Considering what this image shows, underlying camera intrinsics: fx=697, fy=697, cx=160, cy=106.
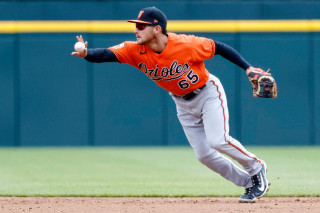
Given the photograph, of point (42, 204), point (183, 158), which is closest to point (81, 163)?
point (183, 158)

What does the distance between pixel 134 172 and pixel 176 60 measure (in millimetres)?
3102

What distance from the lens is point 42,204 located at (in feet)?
18.8

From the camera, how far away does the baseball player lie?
545 cm

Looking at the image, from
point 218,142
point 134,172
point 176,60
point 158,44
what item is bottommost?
point 134,172

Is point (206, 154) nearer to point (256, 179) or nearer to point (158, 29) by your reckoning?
point (256, 179)

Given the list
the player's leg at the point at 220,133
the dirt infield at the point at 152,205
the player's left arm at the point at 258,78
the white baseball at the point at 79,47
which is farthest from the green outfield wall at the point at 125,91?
the white baseball at the point at 79,47

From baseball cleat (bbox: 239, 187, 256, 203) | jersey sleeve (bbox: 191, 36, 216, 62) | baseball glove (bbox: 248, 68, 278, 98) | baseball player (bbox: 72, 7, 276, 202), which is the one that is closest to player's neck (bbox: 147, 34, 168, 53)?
baseball player (bbox: 72, 7, 276, 202)

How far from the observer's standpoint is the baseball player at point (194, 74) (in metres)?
5.45

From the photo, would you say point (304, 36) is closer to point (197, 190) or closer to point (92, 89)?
point (92, 89)

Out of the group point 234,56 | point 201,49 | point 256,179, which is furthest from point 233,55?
point 256,179

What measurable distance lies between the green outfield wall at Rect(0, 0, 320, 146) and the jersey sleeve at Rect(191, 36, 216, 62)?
18.6 ft

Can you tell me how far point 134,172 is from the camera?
27.2 feet

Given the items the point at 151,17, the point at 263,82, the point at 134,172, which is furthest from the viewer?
the point at 134,172

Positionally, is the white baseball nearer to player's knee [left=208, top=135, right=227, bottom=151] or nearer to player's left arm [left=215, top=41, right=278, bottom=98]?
player's left arm [left=215, top=41, right=278, bottom=98]
